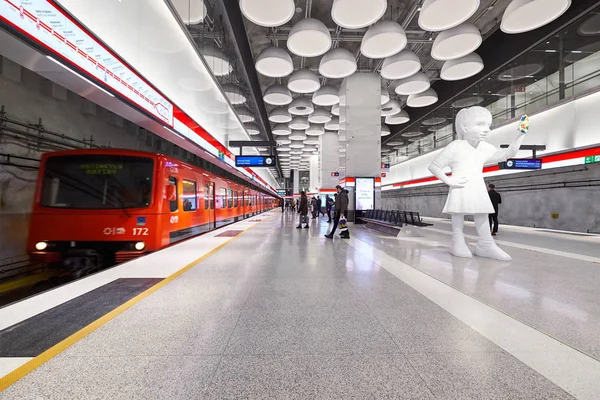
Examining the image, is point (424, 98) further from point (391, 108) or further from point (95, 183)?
point (95, 183)

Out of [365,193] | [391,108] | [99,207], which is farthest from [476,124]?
[391,108]

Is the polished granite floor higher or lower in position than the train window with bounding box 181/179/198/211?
lower

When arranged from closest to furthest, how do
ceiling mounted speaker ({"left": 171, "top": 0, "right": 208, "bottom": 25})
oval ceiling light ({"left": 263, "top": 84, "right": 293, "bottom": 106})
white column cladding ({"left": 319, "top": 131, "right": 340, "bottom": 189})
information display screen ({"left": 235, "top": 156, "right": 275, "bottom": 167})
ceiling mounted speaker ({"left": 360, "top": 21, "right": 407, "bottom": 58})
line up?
1. ceiling mounted speaker ({"left": 171, "top": 0, "right": 208, "bottom": 25})
2. ceiling mounted speaker ({"left": 360, "top": 21, "right": 407, "bottom": 58})
3. information display screen ({"left": 235, "top": 156, "right": 275, "bottom": 167})
4. oval ceiling light ({"left": 263, "top": 84, "right": 293, "bottom": 106})
5. white column cladding ({"left": 319, "top": 131, "right": 340, "bottom": 189})

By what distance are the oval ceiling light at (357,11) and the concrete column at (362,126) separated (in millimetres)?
5704

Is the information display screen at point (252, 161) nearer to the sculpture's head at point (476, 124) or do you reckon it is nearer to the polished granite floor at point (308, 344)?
the sculpture's head at point (476, 124)

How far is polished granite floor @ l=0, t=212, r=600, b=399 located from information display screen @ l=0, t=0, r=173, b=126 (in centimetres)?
321

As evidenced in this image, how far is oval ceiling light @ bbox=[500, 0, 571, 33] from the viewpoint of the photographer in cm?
756

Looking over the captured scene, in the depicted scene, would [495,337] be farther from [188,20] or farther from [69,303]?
[188,20]

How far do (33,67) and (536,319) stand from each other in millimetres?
6359

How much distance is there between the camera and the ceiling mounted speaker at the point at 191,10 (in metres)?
7.36

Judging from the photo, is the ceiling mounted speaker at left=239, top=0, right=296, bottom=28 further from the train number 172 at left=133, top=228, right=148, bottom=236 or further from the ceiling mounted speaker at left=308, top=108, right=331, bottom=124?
the ceiling mounted speaker at left=308, top=108, right=331, bottom=124

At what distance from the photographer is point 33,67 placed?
3572 mm

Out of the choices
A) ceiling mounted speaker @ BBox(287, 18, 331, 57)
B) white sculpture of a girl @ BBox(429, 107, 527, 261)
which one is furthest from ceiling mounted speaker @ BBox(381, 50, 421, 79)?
white sculpture of a girl @ BBox(429, 107, 527, 261)

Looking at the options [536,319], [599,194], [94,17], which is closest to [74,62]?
[94,17]
